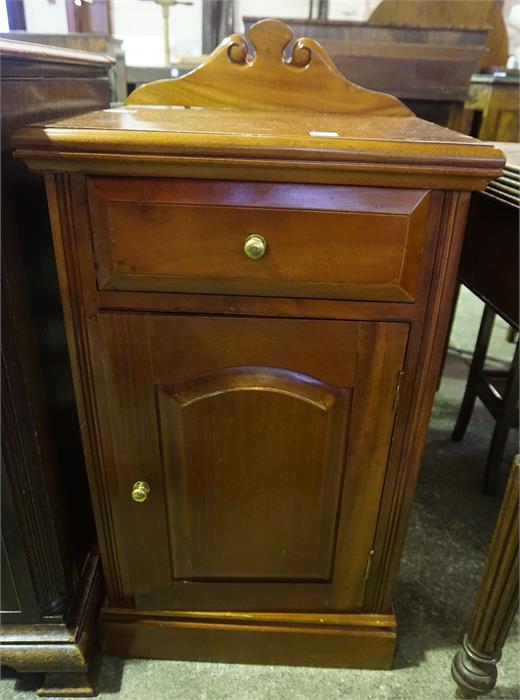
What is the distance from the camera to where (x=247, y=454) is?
69cm

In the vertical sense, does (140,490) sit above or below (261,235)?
below

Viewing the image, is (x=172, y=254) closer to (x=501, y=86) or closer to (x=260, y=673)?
(x=260, y=673)

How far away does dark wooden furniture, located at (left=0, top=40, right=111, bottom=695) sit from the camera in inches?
23.8

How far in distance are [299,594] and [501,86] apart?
1.52 m

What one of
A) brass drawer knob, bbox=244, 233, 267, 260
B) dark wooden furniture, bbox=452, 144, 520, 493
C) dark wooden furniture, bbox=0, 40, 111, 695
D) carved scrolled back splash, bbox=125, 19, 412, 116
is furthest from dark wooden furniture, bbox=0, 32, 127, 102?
brass drawer knob, bbox=244, 233, 267, 260

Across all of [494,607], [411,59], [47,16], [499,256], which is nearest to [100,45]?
[411,59]

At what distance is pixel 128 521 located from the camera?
745mm

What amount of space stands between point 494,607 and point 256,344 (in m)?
0.45

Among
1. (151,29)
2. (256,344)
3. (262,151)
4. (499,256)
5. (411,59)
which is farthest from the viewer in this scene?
(151,29)

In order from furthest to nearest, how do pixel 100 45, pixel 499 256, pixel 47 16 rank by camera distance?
pixel 47 16, pixel 100 45, pixel 499 256

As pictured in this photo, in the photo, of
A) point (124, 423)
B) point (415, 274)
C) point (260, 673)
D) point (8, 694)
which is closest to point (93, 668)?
point (8, 694)

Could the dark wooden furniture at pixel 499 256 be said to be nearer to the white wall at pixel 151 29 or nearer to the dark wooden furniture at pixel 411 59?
the dark wooden furniture at pixel 411 59

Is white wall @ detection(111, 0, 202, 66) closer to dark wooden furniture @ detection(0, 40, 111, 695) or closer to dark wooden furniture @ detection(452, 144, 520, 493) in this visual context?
dark wooden furniture @ detection(0, 40, 111, 695)

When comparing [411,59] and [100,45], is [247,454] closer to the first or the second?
[411,59]
